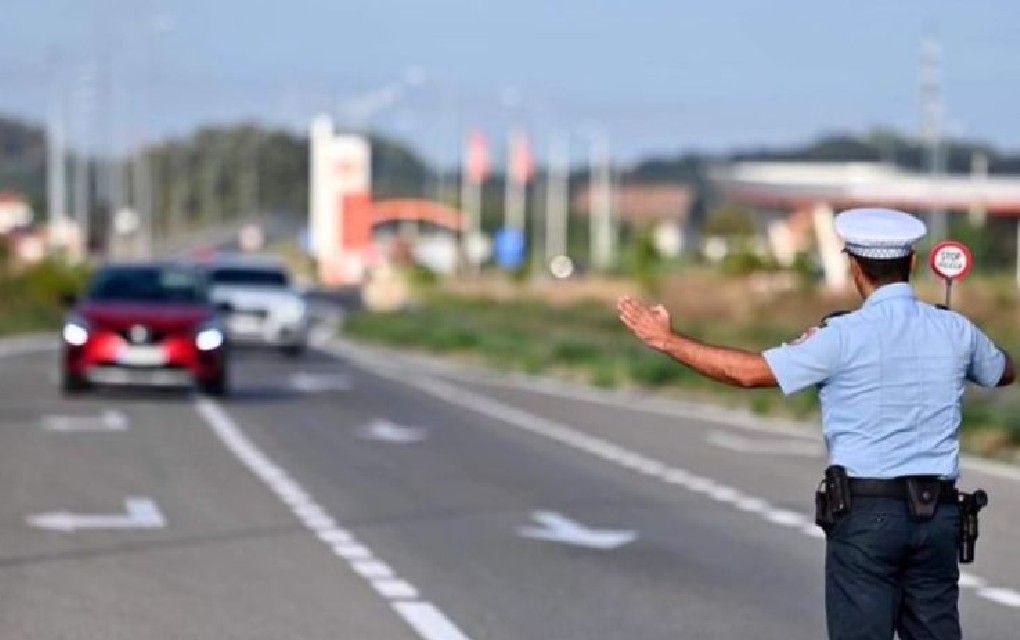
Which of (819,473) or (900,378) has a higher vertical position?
(900,378)

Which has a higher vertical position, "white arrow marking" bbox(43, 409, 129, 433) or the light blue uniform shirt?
the light blue uniform shirt

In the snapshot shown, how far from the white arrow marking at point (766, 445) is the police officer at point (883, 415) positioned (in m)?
18.4

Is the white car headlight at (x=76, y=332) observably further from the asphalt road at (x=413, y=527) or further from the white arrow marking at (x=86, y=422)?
the white arrow marking at (x=86, y=422)

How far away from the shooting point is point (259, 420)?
3005 cm

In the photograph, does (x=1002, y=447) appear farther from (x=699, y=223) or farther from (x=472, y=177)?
(x=699, y=223)

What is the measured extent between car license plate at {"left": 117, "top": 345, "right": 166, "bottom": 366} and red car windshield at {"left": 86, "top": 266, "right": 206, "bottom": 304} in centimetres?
150

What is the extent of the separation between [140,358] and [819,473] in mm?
10723

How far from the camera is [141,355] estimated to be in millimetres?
32156

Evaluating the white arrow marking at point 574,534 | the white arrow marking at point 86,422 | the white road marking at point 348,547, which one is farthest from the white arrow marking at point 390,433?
the white arrow marking at point 574,534

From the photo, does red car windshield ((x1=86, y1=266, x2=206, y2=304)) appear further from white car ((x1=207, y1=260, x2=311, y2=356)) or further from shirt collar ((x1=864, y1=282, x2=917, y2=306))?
shirt collar ((x1=864, y1=282, x2=917, y2=306))

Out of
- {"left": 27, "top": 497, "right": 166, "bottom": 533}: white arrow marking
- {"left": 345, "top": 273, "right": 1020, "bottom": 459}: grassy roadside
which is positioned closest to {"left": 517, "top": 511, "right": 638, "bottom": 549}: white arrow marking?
{"left": 27, "top": 497, "right": 166, "bottom": 533}: white arrow marking

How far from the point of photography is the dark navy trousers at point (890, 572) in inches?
311

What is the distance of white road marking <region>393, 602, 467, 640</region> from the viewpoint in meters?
12.6

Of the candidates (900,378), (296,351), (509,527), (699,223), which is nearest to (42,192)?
(699,223)
